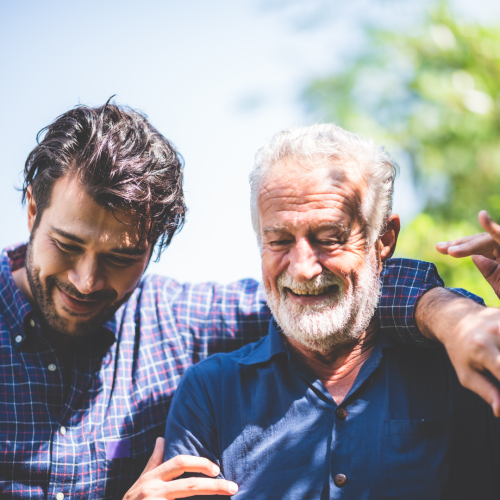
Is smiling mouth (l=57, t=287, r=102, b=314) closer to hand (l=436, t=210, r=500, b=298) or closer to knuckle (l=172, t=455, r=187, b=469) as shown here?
knuckle (l=172, t=455, r=187, b=469)

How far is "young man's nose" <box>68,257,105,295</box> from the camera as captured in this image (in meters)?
2.43

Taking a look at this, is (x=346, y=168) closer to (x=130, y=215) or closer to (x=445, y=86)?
(x=130, y=215)

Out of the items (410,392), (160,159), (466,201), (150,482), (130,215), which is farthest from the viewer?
(466,201)

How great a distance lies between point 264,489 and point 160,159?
1658 mm

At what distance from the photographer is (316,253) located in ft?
7.17

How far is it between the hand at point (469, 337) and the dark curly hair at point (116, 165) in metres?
1.40

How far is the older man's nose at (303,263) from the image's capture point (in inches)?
83.3

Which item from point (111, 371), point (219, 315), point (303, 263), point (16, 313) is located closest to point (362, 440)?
point (303, 263)

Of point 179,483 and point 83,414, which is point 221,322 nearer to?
point 83,414

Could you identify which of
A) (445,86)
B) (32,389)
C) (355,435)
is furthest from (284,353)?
(445,86)

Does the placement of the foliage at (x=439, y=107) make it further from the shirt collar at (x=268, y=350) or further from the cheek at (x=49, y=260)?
the cheek at (x=49, y=260)

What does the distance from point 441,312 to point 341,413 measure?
567 mm

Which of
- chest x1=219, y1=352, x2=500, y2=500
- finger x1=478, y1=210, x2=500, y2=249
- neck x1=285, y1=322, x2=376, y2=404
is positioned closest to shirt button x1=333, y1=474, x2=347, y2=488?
chest x1=219, y1=352, x2=500, y2=500

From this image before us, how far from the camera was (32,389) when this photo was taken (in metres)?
2.45
